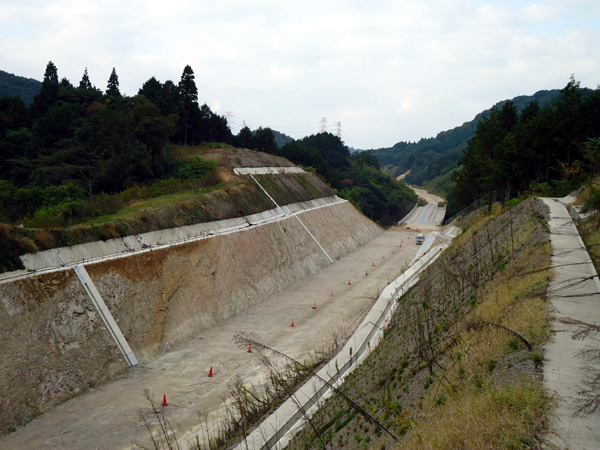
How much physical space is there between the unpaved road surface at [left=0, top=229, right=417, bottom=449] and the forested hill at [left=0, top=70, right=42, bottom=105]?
109 meters

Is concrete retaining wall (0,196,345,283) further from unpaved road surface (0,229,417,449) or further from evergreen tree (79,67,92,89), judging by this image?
evergreen tree (79,67,92,89)

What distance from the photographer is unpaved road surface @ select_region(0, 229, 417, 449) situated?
12.4 m

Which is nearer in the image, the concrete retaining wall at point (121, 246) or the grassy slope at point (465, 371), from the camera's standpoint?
the grassy slope at point (465, 371)

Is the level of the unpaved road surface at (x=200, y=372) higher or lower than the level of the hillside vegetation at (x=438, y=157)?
lower

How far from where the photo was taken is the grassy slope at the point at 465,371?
614 cm

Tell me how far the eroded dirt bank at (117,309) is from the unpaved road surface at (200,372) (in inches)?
25.6

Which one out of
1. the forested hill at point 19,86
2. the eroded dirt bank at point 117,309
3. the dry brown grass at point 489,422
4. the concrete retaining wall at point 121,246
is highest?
the forested hill at point 19,86

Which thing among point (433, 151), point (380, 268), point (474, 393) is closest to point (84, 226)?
point (474, 393)

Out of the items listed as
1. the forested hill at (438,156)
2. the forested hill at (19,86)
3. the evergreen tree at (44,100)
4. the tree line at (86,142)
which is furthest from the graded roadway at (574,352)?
the forested hill at (438,156)

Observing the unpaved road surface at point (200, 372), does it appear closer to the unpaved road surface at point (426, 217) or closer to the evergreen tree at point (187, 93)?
the evergreen tree at point (187, 93)

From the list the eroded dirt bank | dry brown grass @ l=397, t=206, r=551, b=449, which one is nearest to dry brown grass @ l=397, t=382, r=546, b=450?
dry brown grass @ l=397, t=206, r=551, b=449

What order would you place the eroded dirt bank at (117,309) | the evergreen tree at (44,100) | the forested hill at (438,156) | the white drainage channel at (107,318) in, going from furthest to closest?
the forested hill at (438,156)
the evergreen tree at (44,100)
the white drainage channel at (107,318)
the eroded dirt bank at (117,309)

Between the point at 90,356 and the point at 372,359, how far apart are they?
33.9 ft

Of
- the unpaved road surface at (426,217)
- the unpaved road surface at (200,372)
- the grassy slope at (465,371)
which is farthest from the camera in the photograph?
the unpaved road surface at (426,217)
